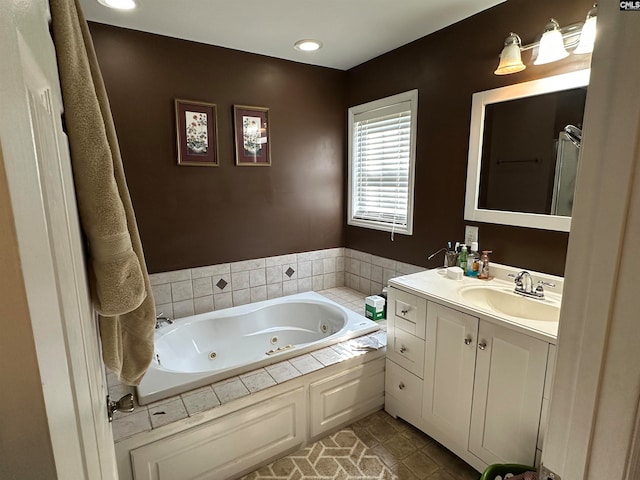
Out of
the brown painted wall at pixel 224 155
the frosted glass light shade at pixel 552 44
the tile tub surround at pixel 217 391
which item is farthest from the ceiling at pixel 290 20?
the tile tub surround at pixel 217 391

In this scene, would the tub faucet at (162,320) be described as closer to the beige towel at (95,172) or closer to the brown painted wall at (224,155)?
the brown painted wall at (224,155)

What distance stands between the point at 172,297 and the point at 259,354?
790 millimetres

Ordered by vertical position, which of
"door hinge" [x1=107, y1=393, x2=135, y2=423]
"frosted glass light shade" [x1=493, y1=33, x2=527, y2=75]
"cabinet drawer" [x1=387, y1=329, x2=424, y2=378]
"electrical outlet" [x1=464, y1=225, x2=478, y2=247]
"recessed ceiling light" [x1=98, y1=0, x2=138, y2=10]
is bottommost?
"cabinet drawer" [x1=387, y1=329, x2=424, y2=378]

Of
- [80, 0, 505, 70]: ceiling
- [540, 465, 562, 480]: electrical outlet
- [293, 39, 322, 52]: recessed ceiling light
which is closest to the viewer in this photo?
[540, 465, 562, 480]: electrical outlet

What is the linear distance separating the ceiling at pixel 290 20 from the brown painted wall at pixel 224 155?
15 centimetres

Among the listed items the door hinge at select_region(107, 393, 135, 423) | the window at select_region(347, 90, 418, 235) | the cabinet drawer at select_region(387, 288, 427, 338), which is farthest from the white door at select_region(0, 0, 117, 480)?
the window at select_region(347, 90, 418, 235)

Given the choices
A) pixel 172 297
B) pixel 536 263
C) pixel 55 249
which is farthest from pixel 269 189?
pixel 55 249

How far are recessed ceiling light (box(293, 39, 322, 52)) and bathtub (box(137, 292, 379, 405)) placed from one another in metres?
1.97

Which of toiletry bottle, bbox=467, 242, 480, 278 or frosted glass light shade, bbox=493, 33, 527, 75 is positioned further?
toiletry bottle, bbox=467, 242, 480, 278

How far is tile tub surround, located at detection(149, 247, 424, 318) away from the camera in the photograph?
8.25 ft

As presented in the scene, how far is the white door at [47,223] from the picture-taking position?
29cm

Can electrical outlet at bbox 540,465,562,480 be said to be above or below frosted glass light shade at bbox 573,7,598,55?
below

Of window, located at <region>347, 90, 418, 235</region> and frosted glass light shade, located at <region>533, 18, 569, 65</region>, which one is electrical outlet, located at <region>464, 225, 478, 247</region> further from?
frosted glass light shade, located at <region>533, 18, 569, 65</region>

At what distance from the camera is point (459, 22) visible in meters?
2.10
